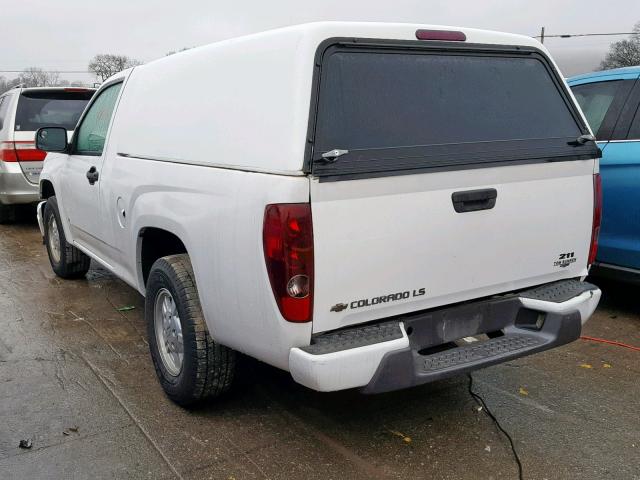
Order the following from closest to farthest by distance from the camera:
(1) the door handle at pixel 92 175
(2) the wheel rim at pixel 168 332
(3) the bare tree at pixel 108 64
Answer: (2) the wheel rim at pixel 168 332 → (1) the door handle at pixel 92 175 → (3) the bare tree at pixel 108 64

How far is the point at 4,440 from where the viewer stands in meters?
3.25

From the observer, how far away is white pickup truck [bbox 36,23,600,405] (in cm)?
262

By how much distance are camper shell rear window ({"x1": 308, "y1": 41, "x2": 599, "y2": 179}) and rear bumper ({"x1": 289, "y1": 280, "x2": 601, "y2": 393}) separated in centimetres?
68

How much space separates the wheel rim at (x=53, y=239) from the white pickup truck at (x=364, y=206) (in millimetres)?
2769

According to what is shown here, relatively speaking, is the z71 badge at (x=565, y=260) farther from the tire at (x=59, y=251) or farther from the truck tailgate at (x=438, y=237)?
the tire at (x=59, y=251)

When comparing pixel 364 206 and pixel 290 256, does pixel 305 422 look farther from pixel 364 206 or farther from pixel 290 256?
pixel 364 206

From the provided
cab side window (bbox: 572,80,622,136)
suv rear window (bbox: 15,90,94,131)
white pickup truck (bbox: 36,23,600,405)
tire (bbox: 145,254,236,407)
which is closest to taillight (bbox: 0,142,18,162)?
suv rear window (bbox: 15,90,94,131)

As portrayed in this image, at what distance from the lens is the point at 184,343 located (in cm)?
329

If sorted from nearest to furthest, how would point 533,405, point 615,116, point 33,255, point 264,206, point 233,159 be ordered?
point 264,206, point 233,159, point 533,405, point 615,116, point 33,255

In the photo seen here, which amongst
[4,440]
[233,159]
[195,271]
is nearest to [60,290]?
[4,440]

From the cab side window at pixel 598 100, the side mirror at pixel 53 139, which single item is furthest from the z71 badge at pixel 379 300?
the side mirror at pixel 53 139

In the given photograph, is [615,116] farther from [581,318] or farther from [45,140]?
[45,140]

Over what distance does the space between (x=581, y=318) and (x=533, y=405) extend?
64 centimetres

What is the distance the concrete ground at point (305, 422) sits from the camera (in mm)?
2994
